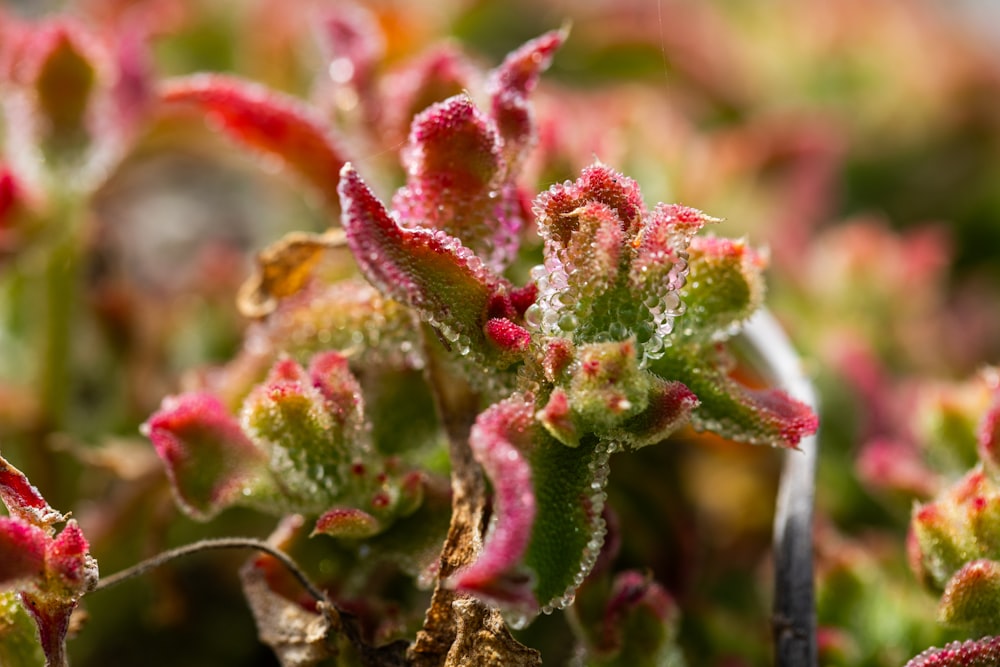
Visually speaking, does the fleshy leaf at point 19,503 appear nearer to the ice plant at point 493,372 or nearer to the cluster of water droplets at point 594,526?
the ice plant at point 493,372

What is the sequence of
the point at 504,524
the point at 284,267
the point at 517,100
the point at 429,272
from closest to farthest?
1. the point at 504,524
2. the point at 429,272
3. the point at 517,100
4. the point at 284,267

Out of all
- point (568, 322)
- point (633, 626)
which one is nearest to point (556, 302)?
point (568, 322)

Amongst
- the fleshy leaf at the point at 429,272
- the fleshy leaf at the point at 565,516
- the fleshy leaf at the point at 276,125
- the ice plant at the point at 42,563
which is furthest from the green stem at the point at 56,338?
the fleshy leaf at the point at 565,516

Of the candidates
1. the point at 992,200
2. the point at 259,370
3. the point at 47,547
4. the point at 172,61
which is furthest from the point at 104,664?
the point at 992,200

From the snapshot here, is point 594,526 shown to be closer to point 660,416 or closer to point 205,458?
point 660,416

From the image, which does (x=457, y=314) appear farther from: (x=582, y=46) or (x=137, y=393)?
(x=582, y=46)

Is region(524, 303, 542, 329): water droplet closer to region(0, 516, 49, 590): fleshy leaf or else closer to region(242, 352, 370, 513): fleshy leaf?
region(242, 352, 370, 513): fleshy leaf
